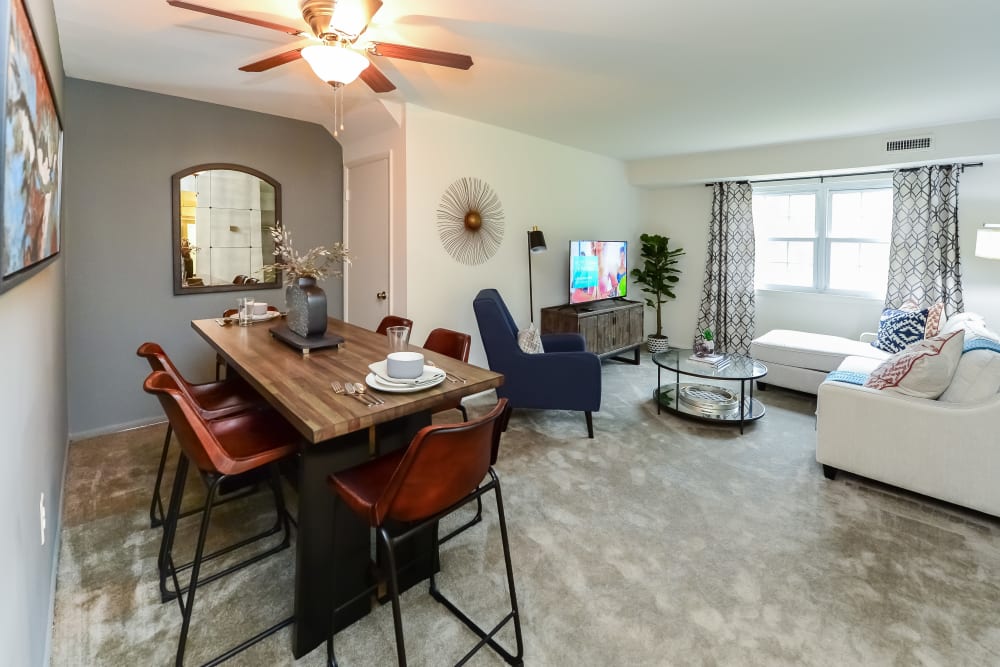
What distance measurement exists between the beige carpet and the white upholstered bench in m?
1.47

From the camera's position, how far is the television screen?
4.94 metres

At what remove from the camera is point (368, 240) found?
13.4 ft

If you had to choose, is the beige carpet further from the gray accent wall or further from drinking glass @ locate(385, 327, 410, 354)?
drinking glass @ locate(385, 327, 410, 354)

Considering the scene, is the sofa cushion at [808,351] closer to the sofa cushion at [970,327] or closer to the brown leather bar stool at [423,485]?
the sofa cushion at [970,327]

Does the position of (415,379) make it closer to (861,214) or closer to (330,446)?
(330,446)

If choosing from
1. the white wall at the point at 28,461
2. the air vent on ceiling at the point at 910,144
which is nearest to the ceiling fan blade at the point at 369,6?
the white wall at the point at 28,461

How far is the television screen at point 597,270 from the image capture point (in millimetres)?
4938

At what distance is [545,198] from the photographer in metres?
4.82

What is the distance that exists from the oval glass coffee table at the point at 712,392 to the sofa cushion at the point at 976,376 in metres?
1.10

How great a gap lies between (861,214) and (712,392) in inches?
105

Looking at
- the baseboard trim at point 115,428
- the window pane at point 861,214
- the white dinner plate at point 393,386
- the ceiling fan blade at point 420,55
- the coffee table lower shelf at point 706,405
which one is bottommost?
the baseboard trim at point 115,428

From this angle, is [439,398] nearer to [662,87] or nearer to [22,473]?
[22,473]

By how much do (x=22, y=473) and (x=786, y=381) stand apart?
4.87 meters

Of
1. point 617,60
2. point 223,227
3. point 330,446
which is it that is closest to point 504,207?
point 617,60
